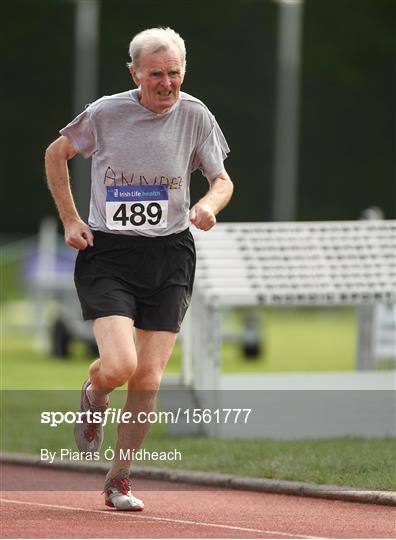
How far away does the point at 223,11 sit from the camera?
176 ft

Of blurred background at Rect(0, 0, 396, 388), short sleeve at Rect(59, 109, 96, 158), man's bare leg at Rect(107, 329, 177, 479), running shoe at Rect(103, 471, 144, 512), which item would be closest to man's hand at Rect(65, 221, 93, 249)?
short sleeve at Rect(59, 109, 96, 158)

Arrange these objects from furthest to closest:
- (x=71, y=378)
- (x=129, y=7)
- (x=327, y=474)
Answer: (x=129, y=7)
(x=71, y=378)
(x=327, y=474)

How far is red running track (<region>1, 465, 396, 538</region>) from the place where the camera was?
776cm

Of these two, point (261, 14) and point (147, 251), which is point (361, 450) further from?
point (261, 14)

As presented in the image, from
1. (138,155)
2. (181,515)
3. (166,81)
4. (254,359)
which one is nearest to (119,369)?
(181,515)

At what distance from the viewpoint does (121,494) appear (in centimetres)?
849

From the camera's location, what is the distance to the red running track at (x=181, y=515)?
25.5 feet

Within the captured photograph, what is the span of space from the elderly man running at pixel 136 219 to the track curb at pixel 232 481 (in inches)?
46.7

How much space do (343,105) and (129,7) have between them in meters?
7.39

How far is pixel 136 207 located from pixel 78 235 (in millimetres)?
311

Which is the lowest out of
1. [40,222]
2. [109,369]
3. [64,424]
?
[40,222]

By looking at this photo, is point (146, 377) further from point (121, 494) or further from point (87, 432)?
point (121, 494)

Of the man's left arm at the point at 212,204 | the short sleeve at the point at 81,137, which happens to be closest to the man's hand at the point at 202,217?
the man's left arm at the point at 212,204

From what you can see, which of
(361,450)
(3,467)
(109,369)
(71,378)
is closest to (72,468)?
(3,467)
